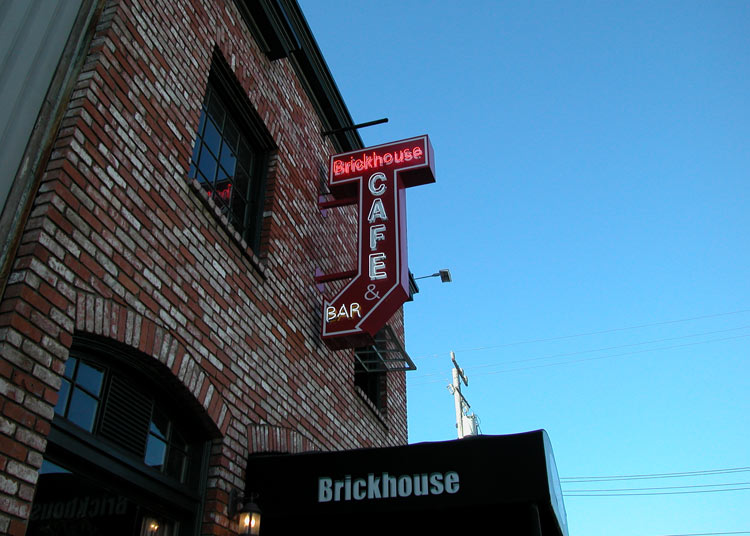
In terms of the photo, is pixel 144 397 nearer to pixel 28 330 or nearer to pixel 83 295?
pixel 83 295

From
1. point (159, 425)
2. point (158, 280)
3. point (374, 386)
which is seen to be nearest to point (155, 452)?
point (159, 425)

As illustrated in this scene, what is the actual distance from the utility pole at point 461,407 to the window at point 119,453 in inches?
598

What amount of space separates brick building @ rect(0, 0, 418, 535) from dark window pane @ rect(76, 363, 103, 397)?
0.01 meters

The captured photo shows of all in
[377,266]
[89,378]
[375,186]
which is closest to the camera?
[89,378]

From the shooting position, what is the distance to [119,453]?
436cm

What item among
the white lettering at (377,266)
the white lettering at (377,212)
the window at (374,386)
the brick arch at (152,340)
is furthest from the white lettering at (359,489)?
the window at (374,386)

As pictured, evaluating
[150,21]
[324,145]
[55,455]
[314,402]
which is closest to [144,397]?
[55,455]

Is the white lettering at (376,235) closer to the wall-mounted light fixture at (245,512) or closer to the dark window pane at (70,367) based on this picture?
the wall-mounted light fixture at (245,512)

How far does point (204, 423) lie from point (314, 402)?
198 centimetres

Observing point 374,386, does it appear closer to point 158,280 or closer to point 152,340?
point 158,280

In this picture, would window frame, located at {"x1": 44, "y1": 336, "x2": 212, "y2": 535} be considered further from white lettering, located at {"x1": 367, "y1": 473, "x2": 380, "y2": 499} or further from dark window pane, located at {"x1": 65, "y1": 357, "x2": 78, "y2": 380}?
white lettering, located at {"x1": 367, "y1": 473, "x2": 380, "y2": 499}

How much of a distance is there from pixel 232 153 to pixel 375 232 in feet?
5.96

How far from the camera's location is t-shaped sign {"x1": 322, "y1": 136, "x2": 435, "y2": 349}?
23.3 ft

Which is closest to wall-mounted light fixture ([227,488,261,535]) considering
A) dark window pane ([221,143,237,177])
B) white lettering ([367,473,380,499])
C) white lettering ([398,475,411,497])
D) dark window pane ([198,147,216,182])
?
white lettering ([367,473,380,499])
